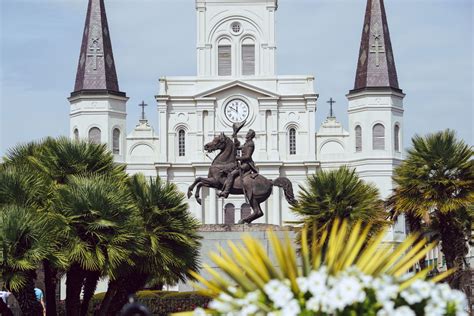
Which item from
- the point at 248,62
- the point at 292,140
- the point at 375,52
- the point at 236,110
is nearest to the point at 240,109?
the point at 236,110

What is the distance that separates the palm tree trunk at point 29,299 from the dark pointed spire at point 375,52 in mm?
62680

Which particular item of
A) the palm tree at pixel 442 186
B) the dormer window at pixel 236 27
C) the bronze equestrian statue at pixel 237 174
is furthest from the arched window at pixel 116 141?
the palm tree at pixel 442 186

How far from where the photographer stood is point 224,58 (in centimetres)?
8525

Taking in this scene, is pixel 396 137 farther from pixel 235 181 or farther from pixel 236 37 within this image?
pixel 235 181

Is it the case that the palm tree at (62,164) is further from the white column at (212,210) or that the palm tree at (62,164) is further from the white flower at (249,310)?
the white column at (212,210)

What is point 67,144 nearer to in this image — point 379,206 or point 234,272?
point 379,206

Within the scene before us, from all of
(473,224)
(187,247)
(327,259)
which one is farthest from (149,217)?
(327,259)

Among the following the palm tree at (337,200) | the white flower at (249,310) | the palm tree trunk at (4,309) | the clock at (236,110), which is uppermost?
the clock at (236,110)

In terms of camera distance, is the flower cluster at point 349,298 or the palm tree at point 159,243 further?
the palm tree at point 159,243

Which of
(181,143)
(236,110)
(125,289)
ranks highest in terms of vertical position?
(236,110)

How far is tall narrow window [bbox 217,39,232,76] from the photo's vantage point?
8507cm

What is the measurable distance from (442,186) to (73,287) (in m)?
Result: 10.5

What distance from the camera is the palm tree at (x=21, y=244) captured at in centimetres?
2059

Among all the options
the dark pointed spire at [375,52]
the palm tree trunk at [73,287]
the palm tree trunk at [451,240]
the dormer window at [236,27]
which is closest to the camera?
the palm tree trunk at [73,287]
